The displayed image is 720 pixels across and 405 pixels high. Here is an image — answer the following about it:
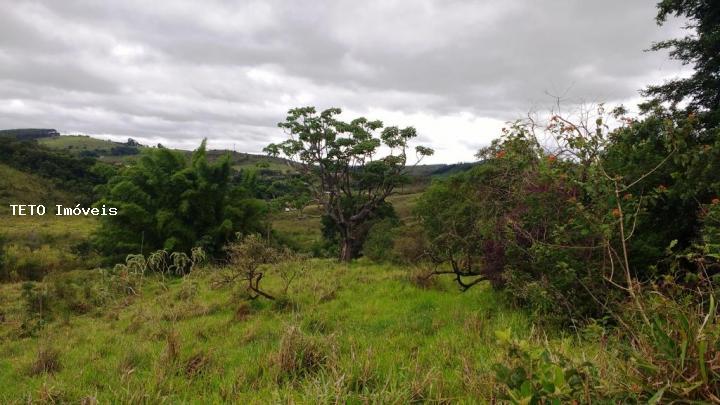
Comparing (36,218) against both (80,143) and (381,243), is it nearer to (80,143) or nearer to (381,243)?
(381,243)

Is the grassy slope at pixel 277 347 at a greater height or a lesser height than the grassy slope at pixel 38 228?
greater

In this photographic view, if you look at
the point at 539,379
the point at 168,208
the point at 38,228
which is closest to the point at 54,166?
the point at 38,228

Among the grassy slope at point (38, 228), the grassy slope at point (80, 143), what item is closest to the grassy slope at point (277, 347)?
the grassy slope at point (38, 228)

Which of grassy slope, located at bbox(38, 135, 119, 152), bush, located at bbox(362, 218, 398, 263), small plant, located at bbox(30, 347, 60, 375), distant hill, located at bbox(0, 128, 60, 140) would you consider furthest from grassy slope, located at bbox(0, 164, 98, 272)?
distant hill, located at bbox(0, 128, 60, 140)

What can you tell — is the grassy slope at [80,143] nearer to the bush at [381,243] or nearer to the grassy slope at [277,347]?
the bush at [381,243]

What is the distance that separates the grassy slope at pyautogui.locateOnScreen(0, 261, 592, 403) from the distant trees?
7732 mm

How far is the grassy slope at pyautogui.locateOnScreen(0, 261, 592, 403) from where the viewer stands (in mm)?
3791

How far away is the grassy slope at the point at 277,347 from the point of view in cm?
379

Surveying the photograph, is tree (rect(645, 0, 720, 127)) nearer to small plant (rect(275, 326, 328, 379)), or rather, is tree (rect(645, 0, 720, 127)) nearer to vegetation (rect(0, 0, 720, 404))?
vegetation (rect(0, 0, 720, 404))

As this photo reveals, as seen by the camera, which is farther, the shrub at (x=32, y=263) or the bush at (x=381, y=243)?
the bush at (x=381, y=243)

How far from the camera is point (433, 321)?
6.74 metres

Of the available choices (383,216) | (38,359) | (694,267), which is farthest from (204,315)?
(383,216)

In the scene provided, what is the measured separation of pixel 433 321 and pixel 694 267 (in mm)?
3834

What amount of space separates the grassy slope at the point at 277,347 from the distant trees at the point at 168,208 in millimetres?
7732
